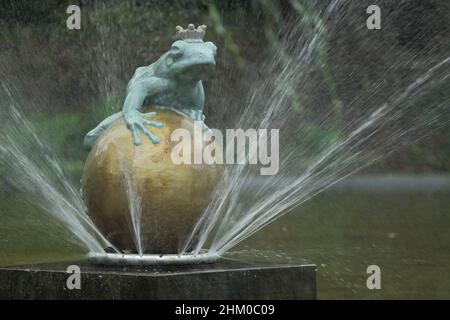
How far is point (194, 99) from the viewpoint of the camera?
266 inches

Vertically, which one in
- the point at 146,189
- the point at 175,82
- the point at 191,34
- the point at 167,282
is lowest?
the point at 167,282

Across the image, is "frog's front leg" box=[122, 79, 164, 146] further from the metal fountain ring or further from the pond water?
the pond water

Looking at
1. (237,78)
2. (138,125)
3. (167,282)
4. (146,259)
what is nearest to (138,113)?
(138,125)

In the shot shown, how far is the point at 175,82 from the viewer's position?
6.61m

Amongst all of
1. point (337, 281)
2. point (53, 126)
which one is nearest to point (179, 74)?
point (337, 281)

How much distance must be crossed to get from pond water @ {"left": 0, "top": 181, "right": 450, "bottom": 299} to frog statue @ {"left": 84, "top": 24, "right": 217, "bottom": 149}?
1.27 meters

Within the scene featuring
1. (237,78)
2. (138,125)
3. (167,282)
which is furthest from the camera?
(237,78)

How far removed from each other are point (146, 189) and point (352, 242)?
6.44 meters

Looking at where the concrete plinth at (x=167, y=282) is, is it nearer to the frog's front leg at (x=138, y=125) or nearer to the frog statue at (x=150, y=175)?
the frog statue at (x=150, y=175)

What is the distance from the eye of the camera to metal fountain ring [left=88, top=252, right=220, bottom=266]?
6.16 m

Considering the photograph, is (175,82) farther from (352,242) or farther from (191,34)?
(352,242)

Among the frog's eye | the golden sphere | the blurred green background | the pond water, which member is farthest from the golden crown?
the blurred green background

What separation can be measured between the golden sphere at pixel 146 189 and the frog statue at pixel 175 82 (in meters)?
0.18

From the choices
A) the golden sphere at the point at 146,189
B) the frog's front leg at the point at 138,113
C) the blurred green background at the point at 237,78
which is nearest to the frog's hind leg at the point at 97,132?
the frog's front leg at the point at 138,113
